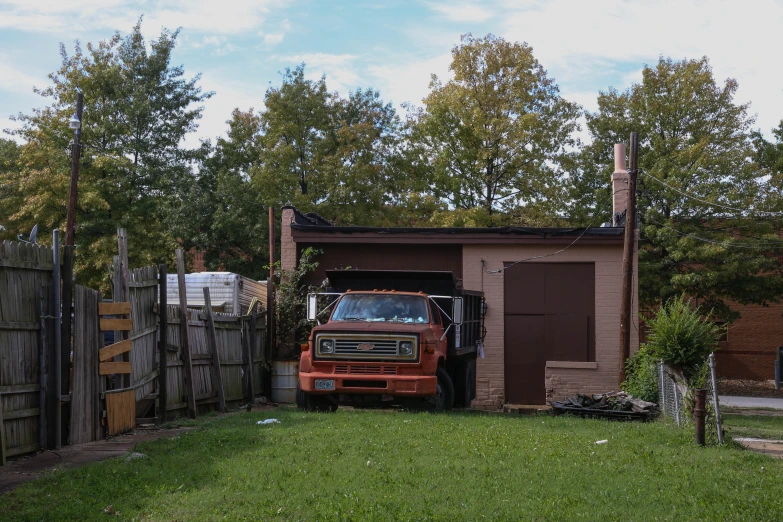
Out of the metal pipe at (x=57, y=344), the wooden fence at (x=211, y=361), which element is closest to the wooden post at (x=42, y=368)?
the metal pipe at (x=57, y=344)

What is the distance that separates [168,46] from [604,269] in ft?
75.6

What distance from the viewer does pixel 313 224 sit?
23.8 meters

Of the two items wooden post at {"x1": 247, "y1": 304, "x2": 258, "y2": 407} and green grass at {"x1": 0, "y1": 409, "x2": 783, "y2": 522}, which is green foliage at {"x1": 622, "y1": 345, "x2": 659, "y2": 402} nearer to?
green grass at {"x1": 0, "y1": 409, "x2": 783, "y2": 522}

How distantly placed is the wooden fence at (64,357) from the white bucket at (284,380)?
567 cm

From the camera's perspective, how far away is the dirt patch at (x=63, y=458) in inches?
326

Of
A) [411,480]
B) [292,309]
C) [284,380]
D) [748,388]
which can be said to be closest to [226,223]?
[292,309]

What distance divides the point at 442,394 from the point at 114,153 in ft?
79.5

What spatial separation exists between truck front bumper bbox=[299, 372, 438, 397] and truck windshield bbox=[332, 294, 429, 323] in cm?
149

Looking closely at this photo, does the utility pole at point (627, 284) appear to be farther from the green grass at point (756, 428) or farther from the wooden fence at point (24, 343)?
the wooden fence at point (24, 343)

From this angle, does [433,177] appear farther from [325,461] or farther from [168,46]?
[325,461]

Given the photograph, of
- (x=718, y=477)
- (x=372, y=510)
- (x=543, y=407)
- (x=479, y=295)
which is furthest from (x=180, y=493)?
(x=543, y=407)

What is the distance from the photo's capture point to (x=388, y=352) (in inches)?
567

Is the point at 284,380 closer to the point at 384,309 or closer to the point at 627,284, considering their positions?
the point at 384,309

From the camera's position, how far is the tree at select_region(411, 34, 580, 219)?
31.9 meters
